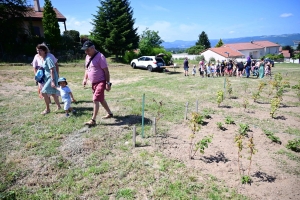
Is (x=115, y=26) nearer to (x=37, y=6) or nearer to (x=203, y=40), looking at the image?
(x=37, y=6)

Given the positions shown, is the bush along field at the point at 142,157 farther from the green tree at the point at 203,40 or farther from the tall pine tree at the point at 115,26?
the green tree at the point at 203,40

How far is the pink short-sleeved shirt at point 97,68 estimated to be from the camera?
14.3 feet

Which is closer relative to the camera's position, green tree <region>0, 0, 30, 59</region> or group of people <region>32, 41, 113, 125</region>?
group of people <region>32, 41, 113, 125</region>

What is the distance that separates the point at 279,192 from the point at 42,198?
3.57 meters

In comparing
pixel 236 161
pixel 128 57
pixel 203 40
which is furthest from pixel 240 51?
pixel 236 161

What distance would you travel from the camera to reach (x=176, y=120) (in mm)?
5613

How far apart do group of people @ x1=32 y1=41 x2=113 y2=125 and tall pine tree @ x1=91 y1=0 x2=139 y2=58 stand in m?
18.2

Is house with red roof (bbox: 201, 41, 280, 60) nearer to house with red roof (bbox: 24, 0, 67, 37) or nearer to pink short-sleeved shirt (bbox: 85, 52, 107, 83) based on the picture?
house with red roof (bbox: 24, 0, 67, 37)

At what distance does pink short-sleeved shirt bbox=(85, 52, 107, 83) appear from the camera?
437 centimetres

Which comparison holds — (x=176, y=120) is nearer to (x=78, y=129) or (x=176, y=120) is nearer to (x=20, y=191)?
(x=78, y=129)

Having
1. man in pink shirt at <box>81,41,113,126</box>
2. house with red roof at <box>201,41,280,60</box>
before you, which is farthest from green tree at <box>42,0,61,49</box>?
house with red roof at <box>201,41,280,60</box>

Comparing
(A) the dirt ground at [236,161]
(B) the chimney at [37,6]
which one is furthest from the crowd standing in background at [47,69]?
(B) the chimney at [37,6]

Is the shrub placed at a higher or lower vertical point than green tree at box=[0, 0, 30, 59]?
lower

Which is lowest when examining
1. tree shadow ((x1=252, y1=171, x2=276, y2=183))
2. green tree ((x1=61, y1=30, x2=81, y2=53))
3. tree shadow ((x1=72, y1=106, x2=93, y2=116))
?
tree shadow ((x1=252, y1=171, x2=276, y2=183))
